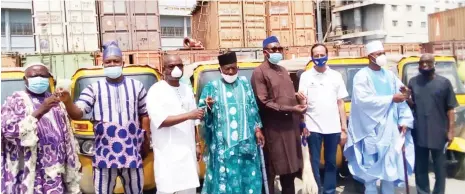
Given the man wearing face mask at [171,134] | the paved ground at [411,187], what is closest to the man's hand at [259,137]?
the man wearing face mask at [171,134]

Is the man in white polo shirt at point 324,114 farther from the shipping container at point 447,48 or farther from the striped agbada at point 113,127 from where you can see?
the shipping container at point 447,48

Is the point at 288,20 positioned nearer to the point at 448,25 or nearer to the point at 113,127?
the point at 448,25

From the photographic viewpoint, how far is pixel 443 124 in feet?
15.3

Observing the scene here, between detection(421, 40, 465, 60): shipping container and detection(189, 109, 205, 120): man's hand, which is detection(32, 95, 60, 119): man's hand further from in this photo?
detection(421, 40, 465, 60): shipping container

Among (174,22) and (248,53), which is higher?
(174,22)

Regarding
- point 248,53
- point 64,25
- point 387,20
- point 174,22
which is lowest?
point 248,53

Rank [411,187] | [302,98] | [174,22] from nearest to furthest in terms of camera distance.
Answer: [302,98] → [411,187] → [174,22]

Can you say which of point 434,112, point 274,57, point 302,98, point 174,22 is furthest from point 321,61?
point 174,22

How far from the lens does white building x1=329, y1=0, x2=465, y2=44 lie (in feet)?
132

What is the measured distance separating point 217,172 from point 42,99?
1597mm

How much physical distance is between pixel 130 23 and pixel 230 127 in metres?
12.8

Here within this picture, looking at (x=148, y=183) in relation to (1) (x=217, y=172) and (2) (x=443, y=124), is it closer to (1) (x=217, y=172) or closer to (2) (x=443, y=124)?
(1) (x=217, y=172)

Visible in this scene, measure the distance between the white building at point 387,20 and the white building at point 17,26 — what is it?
26.8 meters

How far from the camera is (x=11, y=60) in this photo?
12719 millimetres
